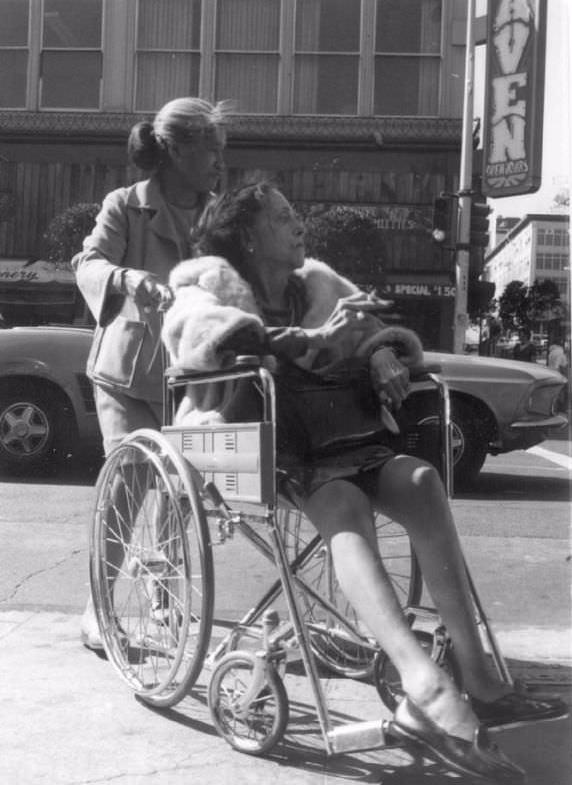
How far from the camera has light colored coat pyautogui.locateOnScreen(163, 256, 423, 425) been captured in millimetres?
2477

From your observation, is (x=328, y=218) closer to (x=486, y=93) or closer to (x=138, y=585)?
(x=486, y=93)

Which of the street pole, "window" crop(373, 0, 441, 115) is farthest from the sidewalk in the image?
"window" crop(373, 0, 441, 115)

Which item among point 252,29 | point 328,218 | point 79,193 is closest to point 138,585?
point 252,29

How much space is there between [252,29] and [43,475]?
12.4 feet

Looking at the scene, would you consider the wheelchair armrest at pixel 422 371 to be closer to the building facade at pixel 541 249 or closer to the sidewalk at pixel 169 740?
the building facade at pixel 541 249

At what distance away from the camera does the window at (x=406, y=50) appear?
171 inches

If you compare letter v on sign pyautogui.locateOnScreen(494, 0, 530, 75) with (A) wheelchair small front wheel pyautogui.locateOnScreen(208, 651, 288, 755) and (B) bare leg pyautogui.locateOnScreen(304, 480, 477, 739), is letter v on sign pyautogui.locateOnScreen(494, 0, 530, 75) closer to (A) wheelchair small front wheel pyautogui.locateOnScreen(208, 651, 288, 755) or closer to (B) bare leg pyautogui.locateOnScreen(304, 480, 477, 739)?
(B) bare leg pyautogui.locateOnScreen(304, 480, 477, 739)

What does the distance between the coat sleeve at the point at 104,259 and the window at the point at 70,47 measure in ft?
4.23

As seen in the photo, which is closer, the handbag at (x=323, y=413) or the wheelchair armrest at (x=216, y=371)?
the wheelchair armrest at (x=216, y=371)

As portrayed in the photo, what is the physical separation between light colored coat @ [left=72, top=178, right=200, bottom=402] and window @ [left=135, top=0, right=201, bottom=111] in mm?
1352

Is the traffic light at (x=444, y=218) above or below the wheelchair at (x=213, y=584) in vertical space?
above

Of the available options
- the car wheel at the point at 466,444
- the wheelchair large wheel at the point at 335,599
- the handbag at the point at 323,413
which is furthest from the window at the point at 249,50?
the car wheel at the point at 466,444

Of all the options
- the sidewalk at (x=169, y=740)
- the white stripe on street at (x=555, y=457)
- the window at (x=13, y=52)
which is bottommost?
the sidewalk at (x=169, y=740)

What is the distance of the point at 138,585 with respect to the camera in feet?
9.45
